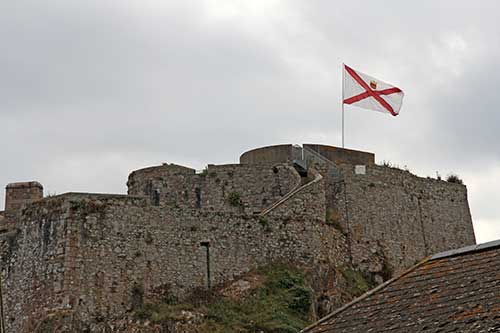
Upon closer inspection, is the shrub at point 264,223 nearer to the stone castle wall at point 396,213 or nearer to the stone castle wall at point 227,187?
the stone castle wall at point 227,187

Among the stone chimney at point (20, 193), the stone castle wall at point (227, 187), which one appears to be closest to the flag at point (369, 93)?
the stone castle wall at point (227, 187)

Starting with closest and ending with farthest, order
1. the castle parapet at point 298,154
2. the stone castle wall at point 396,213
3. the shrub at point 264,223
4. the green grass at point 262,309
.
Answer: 1. the green grass at point 262,309
2. the shrub at point 264,223
3. the stone castle wall at point 396,213
4. the castle parapet at point 298,154

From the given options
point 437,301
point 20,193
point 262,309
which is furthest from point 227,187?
point 437,301

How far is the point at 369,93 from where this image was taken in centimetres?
3969

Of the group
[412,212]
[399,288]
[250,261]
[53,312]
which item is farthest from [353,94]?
[399,288]

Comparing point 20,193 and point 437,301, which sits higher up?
point 20,193

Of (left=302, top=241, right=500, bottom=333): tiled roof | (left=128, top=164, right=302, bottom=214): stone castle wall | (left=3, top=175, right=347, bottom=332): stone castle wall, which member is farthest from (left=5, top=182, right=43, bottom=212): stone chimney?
(left=302, top=241, right=500, bottom=333): tiled roof

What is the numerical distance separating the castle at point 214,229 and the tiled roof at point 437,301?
658 inches

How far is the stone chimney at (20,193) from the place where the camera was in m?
35.8

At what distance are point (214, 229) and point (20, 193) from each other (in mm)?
7580

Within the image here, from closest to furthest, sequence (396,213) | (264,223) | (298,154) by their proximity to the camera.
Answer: (264,223)
(298,154)
(396,213)

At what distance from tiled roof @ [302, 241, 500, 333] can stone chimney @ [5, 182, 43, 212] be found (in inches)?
899

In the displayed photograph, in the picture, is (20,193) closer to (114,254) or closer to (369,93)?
(114,254)

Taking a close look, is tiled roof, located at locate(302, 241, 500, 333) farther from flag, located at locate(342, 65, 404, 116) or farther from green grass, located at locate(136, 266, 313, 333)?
flag, located at locate(342, 65, 404, 116)
